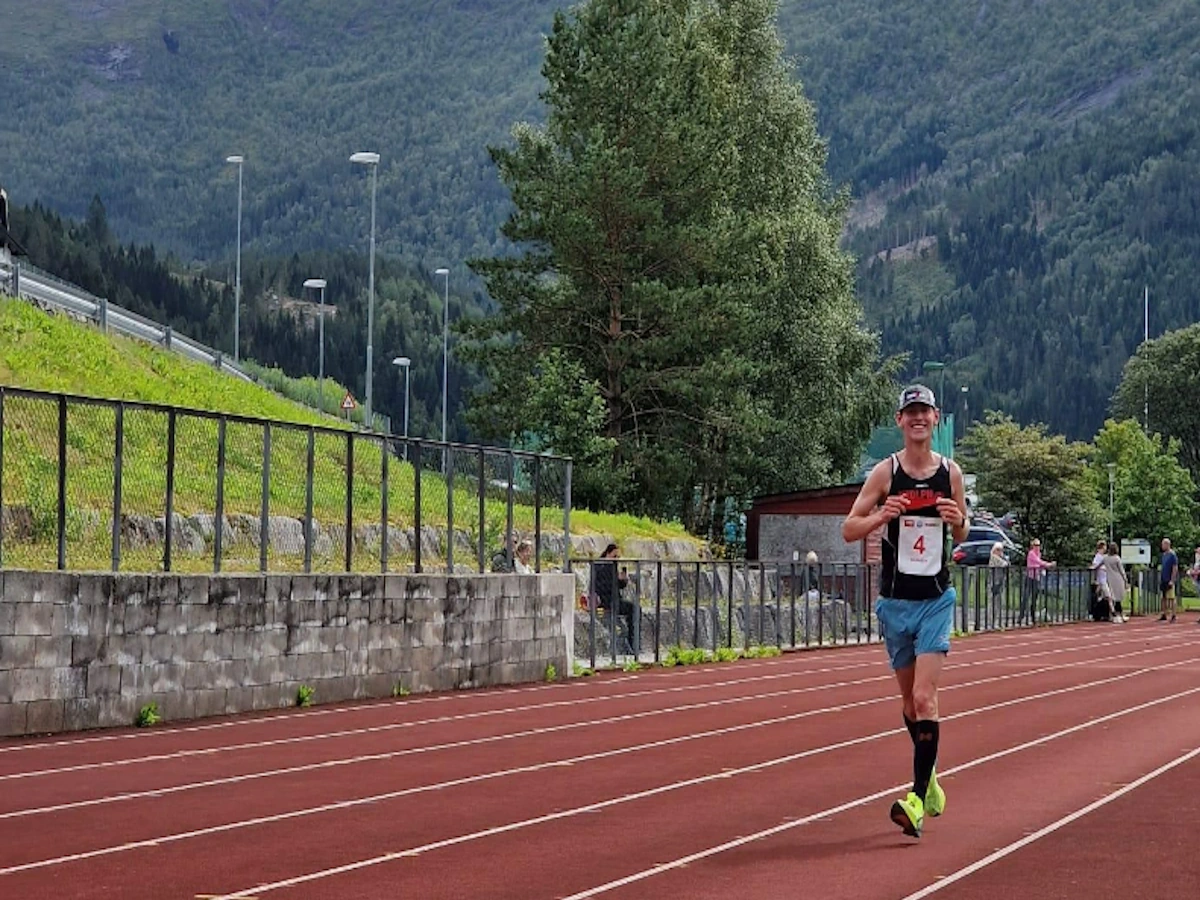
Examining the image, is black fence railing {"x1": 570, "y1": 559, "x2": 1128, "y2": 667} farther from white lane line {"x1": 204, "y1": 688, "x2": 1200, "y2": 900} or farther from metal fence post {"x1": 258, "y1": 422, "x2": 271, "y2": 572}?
white lane line {"x1": 204, "y1": 688, "x2": 1200, "y2": 900}

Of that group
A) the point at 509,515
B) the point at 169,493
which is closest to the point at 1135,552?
the point at 509,515

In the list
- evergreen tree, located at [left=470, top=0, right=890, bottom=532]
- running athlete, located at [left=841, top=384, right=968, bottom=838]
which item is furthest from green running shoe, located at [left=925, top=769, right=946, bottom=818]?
evergreen tree, located at [left=470, top=0, right=890, bottom=532]

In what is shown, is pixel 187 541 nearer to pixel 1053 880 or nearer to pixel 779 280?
pixel 1053 880

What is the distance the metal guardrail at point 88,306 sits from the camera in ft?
171

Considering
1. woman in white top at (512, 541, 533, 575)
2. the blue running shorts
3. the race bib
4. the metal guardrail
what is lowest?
the blue running shorts

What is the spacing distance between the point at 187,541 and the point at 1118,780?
9022 mm

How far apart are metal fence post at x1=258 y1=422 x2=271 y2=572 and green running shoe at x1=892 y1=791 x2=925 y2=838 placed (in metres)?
11.4

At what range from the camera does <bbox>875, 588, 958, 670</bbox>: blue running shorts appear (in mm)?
11594

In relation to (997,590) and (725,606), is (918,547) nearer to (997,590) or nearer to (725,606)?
(725,606)

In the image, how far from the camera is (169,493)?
20156 mm

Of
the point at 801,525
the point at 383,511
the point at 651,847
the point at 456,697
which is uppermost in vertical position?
the point at 801,525

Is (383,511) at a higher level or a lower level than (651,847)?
higher

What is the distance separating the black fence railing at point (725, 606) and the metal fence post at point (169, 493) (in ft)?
35.1

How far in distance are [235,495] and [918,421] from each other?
10.9 metres
